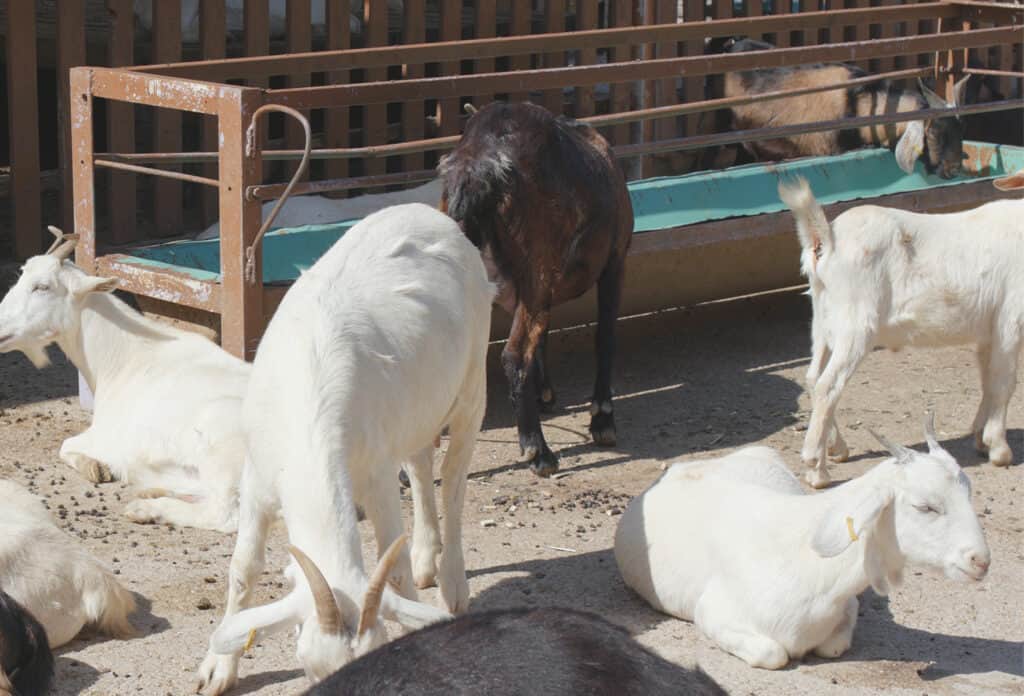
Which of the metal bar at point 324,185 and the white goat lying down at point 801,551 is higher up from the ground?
the metal bar at point 324,185

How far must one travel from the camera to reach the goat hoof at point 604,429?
7555 mm

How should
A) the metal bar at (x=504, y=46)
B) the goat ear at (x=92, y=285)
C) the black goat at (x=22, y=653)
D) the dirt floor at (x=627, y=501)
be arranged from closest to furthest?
the black goat at (x=22, y=653) < the dirt floor at (x=627, y=501) < the goat ear at (x=92, y=285) < the metal bar at (x=504, y=46)

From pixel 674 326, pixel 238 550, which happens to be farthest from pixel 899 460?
pixel 674 326

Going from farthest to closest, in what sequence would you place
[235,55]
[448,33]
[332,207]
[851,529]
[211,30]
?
[235,55] < [448,33] < [211,30] < [332,207] < [851,529]

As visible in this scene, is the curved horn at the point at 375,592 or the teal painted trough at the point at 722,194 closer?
the curved horn at the point at 375,592

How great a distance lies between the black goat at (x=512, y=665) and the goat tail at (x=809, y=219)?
484cm

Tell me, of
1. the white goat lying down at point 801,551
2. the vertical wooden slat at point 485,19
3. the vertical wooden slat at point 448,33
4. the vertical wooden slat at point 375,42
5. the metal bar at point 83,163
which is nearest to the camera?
the white goat lying down at point 801,551

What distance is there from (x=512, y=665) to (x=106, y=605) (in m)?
3.04

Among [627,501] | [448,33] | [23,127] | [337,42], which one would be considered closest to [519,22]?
[448,33]

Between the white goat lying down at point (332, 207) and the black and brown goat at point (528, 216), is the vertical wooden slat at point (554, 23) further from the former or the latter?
the black and brown goat at point (528, 216)

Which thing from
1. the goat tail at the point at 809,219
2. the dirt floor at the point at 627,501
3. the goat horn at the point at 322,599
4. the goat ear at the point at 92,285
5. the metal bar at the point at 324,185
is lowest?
the dirt floor at the point at 627,501

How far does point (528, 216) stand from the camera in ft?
23.2

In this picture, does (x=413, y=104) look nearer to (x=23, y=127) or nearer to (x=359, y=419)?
(x=23, y=127)

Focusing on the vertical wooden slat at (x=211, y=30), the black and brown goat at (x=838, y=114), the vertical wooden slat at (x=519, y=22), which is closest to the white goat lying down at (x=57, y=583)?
the vertical wooden slat at (x=211, y=30)
